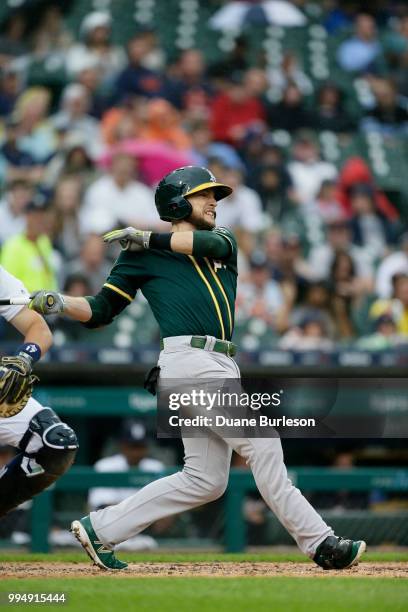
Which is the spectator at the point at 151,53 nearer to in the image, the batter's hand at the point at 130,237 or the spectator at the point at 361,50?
the spectator at the point at 361,50

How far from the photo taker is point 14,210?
11.0 m

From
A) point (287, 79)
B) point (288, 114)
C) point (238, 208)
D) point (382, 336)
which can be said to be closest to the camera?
point (382, 336)

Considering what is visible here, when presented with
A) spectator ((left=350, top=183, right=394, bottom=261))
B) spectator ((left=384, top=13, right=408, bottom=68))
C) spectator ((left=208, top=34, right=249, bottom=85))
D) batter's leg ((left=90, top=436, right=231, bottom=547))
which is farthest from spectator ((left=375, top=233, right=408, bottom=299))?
batter's leg ((left=90, top=436, right=231, bottom=547))

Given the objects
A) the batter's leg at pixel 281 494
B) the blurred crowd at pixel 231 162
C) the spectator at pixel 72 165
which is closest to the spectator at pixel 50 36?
the blurred crowd at pixel 231 162

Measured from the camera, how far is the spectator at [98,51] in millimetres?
13570

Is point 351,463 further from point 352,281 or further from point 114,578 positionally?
point 114,578

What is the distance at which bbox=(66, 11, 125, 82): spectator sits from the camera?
44.5 feet

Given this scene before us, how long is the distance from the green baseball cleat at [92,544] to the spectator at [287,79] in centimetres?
906

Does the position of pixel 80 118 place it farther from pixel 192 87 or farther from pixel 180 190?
pixel 180 190

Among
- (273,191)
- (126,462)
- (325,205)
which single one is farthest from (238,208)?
(126,462)

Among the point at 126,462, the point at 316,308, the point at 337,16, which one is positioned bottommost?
the point at 126,462

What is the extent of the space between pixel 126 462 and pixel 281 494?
409 cm

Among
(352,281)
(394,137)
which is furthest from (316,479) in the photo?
(394,137)

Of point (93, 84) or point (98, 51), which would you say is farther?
point (98, 51)
